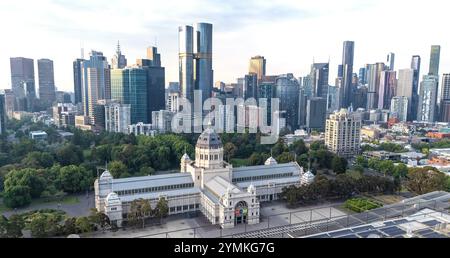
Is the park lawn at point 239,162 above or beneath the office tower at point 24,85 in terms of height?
beneath

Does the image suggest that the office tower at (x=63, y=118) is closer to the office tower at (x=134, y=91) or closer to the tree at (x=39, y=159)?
the office tower at (x=134, y=91)

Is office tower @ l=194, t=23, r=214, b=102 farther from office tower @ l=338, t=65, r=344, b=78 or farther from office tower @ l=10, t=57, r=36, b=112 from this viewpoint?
office tower @ l=338, t=65, r=344, b=78

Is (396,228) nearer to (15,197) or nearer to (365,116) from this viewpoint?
(15,197)

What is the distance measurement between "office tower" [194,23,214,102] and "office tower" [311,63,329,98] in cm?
1851

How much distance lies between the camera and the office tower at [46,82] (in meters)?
52.3

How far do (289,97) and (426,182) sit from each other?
25582 mm

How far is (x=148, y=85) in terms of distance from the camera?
1666 inches

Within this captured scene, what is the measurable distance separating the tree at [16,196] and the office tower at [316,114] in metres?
33.4

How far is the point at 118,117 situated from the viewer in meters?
36.8

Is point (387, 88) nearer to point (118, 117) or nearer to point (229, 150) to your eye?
point (229, 150)

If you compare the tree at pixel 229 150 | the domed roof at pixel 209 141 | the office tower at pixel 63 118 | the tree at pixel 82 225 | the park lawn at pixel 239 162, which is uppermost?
the domed roof at pixel 209 141

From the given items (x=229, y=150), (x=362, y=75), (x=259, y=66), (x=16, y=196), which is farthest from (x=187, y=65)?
(x=362, y=75)

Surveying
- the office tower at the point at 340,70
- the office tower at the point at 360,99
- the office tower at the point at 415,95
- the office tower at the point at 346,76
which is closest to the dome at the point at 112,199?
the office tower at the point at 415,95
